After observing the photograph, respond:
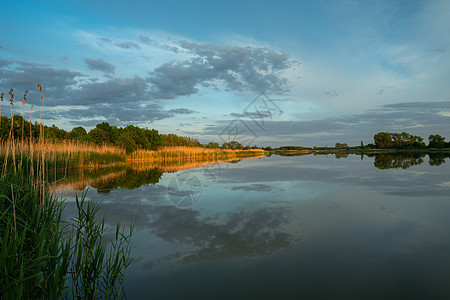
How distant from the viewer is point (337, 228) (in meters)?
4.36

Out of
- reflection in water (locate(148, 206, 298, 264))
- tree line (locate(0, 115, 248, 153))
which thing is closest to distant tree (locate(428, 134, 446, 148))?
tree line (locate(0, 115, 248, 153))

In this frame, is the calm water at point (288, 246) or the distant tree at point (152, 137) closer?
the calm water at point (288, 246)

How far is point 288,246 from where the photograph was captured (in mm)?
3629

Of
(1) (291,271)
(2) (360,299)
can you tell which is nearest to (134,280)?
(1) (291,271)

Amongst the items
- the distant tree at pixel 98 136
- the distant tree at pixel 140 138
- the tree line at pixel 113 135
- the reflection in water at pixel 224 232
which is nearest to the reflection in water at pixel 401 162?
the tree line at pixel 113 135

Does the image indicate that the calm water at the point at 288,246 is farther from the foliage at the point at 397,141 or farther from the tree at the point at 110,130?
the foliage at the point at 397,141

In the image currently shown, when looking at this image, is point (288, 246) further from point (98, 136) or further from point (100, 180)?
point (98, 136)

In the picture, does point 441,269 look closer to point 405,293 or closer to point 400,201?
point 405,293

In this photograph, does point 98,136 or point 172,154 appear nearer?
point 172,154

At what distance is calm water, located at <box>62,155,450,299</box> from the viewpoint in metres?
2.59

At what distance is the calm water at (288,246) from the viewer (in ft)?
8.48

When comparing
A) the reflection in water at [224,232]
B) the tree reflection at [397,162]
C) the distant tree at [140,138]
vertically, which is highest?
the distant tree at [140,138]

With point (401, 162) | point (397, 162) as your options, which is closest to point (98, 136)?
point (397, 162)

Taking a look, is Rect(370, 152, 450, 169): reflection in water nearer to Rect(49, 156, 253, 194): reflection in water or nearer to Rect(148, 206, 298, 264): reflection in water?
Rect(49, 156, 253, 194): reflection in water
